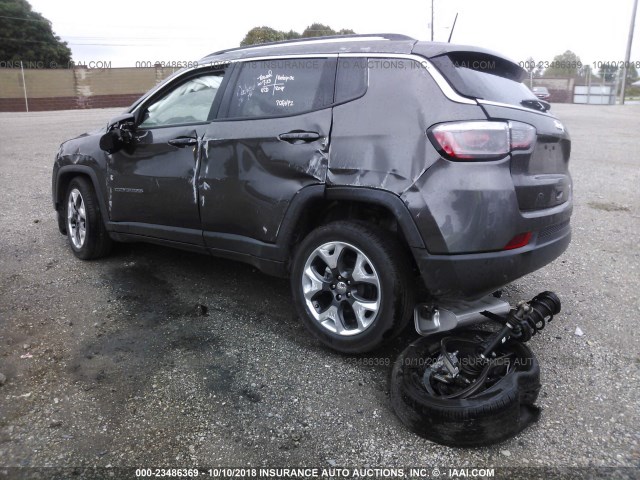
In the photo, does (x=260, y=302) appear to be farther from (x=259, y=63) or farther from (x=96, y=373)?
(x=259, y=63)

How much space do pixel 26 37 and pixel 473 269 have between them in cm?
5618

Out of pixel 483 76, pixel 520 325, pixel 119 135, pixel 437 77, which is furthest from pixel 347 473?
pixel 119 135

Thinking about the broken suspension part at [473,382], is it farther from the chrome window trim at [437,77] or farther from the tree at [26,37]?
the tree at [26,37]

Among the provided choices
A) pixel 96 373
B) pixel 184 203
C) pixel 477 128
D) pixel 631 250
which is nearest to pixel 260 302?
pixel 184 203

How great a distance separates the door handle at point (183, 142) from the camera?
12.8 ft

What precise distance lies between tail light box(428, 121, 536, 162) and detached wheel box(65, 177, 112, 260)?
3321mm

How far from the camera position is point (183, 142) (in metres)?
3.96

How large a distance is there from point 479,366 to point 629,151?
1122 cm

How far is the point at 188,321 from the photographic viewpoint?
3.82 meters

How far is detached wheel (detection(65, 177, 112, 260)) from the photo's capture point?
A: 16.0 feet

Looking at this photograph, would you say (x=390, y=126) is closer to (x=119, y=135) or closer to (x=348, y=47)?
(x=348, y=47)

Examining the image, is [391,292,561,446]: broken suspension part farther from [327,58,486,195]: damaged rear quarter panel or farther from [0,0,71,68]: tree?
[0,0,71,68]: tree

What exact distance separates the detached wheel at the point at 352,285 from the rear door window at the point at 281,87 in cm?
82

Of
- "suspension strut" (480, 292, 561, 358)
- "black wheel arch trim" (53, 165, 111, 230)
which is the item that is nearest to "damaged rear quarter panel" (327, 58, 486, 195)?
"suspension strut" (480, 292, 561, 358)
